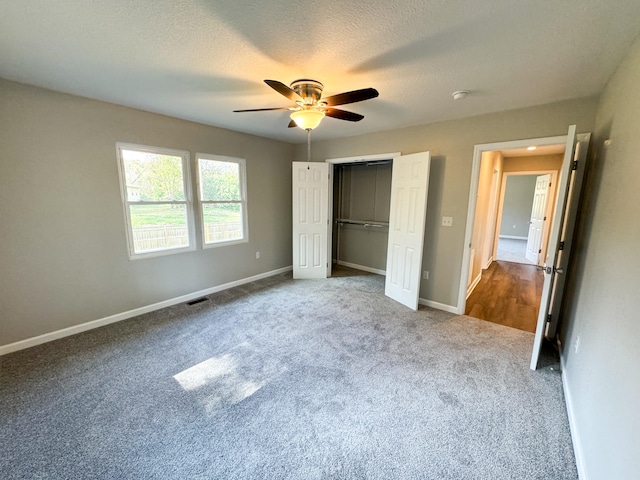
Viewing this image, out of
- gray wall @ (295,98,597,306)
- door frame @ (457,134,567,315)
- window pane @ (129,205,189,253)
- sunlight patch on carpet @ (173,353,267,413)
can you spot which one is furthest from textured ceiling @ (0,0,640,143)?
sunlight patch on carpet @ (173,353,267,413)

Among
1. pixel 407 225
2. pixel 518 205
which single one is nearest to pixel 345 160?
pixel 407 225

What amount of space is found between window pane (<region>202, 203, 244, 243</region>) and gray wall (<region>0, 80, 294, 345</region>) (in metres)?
0.51

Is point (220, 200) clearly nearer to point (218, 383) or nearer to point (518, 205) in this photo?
point (218, 383)

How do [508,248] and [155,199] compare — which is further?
[508,248]

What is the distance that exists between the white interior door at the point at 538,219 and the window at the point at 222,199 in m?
6.28

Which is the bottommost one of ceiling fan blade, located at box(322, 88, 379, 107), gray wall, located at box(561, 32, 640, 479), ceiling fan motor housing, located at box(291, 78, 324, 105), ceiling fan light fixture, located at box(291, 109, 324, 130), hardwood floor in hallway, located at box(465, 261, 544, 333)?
hardwood floor in hallway, located at box(465, 261, 544, 333)

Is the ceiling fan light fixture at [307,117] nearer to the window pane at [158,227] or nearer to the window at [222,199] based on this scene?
the window at [222,199]

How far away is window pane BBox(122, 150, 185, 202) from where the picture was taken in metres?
3.04

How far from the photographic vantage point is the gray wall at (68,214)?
7.70 feet

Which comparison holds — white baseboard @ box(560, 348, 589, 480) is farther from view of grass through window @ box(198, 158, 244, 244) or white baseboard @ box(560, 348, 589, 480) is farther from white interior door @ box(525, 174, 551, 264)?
white interior door @ box(525, 174, 551, 264)

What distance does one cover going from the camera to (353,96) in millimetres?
1859

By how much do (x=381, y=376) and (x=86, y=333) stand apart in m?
3.10

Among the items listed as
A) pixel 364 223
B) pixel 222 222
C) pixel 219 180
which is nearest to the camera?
pixel 219 180

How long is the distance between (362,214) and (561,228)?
3.30m
